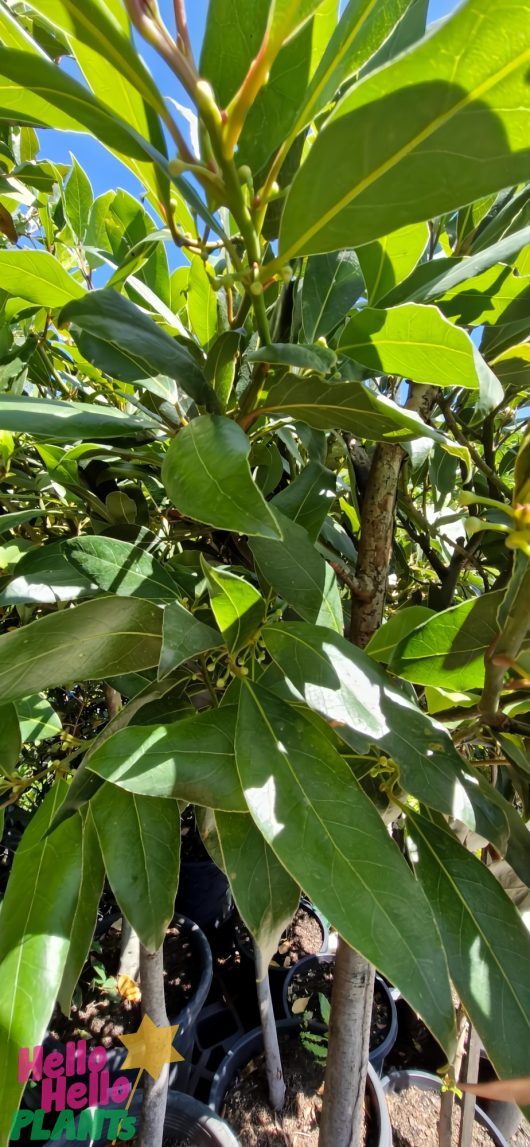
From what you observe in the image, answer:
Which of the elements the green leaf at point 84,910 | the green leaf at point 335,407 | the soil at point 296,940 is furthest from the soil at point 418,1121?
the green leaf at point 335,407

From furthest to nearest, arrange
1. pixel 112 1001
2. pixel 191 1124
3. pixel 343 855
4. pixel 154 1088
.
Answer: pixel 112 1001 < pixel 191 1124 < pixel 154 1088 < pixel 343 855

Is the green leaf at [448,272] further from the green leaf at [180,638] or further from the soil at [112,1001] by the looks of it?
the soil at [112,1001]

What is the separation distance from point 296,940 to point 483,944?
147 cm

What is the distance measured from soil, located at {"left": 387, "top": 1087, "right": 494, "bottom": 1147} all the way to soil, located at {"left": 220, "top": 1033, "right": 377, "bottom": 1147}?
13 cm

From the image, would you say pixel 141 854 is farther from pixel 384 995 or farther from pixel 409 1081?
pixel 384 995

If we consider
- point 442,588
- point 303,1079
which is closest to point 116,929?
point 303,1079

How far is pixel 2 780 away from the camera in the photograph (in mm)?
709

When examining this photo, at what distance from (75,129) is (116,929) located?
1.76m

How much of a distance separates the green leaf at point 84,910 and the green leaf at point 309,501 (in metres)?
0.33

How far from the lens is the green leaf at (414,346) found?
356 millimetres

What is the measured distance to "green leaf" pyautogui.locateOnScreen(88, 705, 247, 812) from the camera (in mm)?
394

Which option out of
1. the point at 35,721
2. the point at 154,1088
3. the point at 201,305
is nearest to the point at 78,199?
the point at 201,305

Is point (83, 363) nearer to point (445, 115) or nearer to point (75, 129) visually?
point (75, 129)

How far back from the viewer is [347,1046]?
70cm
